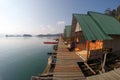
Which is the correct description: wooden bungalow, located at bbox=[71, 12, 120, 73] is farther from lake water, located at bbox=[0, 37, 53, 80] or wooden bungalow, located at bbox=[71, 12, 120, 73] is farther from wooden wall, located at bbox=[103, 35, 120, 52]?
lake water, located at bbox=[0, 37, 53, 80]

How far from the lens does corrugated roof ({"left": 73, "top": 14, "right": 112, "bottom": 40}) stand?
14.4m

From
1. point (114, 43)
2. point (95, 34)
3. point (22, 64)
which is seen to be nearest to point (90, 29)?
point (95, 34)

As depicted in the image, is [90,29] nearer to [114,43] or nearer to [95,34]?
[95,34]

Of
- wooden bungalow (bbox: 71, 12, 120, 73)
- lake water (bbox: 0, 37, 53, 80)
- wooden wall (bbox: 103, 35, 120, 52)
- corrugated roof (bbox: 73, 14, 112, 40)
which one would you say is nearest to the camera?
corrugated roof (bbox: 73, 14, 112, 40)

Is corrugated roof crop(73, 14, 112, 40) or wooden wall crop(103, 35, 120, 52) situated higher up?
corrugated roof crop(73, 14, 112, 40)

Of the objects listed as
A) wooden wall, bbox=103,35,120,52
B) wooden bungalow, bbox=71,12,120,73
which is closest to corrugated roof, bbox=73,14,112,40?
wooden bungalow, bbox=71,12,120,73

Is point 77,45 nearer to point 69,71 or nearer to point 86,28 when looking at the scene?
point 86,28

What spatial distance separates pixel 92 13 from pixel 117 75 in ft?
39.0

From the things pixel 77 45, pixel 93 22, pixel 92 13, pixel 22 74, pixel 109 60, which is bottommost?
pixel 22 74

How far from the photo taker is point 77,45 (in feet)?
88.7

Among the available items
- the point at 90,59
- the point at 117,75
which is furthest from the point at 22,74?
the point at 117,75

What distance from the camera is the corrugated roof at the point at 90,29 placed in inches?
566

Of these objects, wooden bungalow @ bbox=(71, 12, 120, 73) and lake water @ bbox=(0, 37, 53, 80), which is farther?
lake water @ bbox=(0, 37, 53, 80)

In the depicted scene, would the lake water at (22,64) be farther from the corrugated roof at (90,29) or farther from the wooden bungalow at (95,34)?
the corrugated roof at (90,29)
